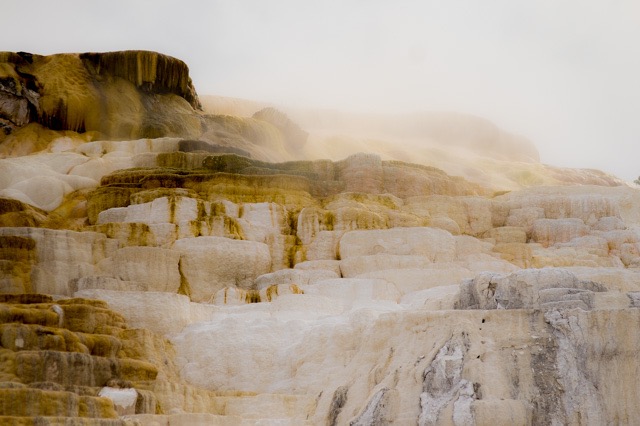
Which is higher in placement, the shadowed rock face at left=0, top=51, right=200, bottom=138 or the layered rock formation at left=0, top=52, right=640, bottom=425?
the shadowed rock face at left=0, top=51, right=200, bottom=138

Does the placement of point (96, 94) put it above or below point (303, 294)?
above

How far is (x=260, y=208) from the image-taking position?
2145cm

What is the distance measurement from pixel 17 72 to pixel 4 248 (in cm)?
1984

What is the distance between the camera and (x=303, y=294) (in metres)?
16.9

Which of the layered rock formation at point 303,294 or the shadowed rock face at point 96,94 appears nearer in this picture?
the layered rock formation at point 303,294

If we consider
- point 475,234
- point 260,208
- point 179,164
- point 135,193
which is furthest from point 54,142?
point 475,234

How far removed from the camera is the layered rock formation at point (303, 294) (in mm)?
10891

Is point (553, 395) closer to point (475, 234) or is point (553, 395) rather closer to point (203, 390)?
point (203, 390)

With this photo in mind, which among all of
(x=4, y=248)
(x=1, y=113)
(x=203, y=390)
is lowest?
(x=203, y=390)

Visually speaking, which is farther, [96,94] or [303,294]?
[96,94]

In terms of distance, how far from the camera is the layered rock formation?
10.9 metres

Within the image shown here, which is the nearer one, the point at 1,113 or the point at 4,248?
the point at 4,248

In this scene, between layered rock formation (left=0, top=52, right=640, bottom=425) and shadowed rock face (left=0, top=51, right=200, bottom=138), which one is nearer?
layered rock formation (left=0, top=52, right=640, bottom=425)

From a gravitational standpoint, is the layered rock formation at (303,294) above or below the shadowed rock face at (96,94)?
below
